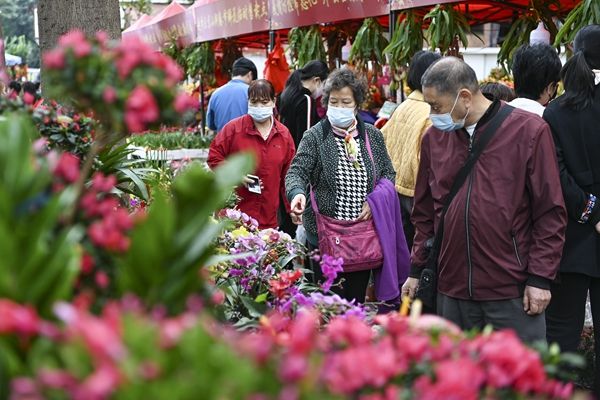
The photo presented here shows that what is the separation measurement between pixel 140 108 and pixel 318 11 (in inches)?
313

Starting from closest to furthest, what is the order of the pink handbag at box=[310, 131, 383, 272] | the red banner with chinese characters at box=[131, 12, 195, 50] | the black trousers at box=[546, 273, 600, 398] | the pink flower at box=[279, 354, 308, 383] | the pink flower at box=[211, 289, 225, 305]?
1. the pink flower at box=[279, 354, 308, 383]
2. the pink flower at box=[211, 289, 225, 305]
3. the black trousers at box=[546, 273, 600, 398]
4. the pink handbag at box=[310, 131, 383, 272]
5. the red banner with chinese characters at box=[131, 12, 195, 50]

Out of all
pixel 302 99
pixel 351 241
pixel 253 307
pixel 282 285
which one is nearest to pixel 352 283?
pixel 351 241

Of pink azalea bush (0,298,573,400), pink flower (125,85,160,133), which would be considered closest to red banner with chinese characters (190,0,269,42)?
pink flower (125,85,160,133)

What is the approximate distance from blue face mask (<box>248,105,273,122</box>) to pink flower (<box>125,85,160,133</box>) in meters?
4.66

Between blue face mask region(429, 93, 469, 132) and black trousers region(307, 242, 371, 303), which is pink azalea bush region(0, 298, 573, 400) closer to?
blue face mask region(429, 93, 469, 132)

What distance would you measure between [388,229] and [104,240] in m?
3.53

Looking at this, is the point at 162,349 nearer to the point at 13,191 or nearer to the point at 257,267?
the point at 13,191

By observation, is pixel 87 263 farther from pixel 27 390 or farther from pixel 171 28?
pixel 171 28

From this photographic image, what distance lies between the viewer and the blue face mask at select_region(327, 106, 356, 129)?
4945mm

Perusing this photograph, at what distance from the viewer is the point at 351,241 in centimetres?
485

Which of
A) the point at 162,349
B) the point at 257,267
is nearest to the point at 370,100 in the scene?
the point at 257,267

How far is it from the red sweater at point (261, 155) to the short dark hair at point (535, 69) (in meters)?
2.11

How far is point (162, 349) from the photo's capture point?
3.99 feet

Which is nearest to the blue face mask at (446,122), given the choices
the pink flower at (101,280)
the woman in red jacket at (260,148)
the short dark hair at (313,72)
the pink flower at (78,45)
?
the pink flower at (78,45)
